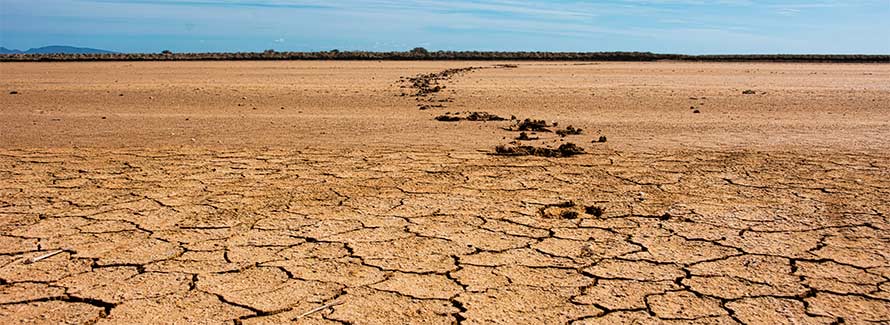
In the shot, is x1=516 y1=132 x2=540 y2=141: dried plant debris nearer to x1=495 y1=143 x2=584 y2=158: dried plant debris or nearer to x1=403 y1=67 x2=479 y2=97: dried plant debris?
x1=495 y1=143 x2=584 y2=158: dried plant debris

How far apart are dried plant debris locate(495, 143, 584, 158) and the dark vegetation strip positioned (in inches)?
781

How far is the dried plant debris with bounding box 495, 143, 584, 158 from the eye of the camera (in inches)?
225

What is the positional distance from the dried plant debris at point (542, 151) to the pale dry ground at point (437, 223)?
17 cm

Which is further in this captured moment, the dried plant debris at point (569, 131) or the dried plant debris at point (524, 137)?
the dried plant debris at point (569, 131)

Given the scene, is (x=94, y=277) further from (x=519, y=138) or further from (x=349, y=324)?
(x=519, y=138)

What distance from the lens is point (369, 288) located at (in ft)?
9.42

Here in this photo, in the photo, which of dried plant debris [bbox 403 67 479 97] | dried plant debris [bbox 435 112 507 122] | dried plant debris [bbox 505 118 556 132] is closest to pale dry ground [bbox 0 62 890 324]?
dried plant debris [bbox 505 118 556 132]

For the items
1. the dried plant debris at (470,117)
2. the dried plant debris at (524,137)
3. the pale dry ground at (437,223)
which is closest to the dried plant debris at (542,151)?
the pale dry ground at (437,223)

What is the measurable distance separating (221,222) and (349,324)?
5.00ft

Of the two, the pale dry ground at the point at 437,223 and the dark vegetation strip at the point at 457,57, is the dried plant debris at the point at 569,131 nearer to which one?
the pale dry ground at the point at 437,223

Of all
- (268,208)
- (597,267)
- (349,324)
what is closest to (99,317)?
(349,324)

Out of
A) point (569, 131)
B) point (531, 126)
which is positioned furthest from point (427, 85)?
point (569, 131)

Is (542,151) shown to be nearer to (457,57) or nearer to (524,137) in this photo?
(524,137)

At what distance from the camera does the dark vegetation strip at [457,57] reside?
81.4ft
